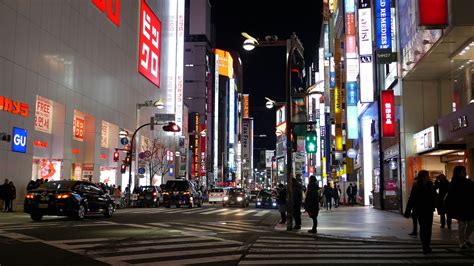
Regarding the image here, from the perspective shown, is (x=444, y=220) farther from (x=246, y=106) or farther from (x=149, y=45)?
(x=246, y=106)

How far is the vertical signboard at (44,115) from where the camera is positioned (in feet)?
104

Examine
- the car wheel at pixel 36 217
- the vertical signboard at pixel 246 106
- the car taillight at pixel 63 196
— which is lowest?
the car wheel at pixel 36 217

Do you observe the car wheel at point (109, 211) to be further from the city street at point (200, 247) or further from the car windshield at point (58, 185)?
the city street at point (200, 247)

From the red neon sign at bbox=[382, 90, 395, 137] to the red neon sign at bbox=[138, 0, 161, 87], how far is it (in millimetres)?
32090

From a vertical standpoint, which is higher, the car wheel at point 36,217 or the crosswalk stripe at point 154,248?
the car wheel at point 36,217

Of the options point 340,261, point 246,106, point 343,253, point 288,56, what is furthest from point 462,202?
point 246,106

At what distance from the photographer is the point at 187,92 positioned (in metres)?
115

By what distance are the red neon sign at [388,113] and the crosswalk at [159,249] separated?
52.4 ft

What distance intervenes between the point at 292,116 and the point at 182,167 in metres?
58.3

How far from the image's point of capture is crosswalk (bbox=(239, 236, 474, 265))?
9602mm

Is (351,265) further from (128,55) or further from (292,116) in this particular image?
(128,55)

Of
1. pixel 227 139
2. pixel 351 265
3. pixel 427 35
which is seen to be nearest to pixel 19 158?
pixel 427 35

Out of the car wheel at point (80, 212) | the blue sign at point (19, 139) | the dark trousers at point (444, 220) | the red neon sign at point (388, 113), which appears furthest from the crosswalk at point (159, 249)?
the blue sign at point (19, 139)

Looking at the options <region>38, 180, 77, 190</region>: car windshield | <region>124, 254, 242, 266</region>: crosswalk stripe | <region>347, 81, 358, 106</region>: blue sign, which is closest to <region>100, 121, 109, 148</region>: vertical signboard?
<region>347, 81, 358, 106</region>: blue sign
